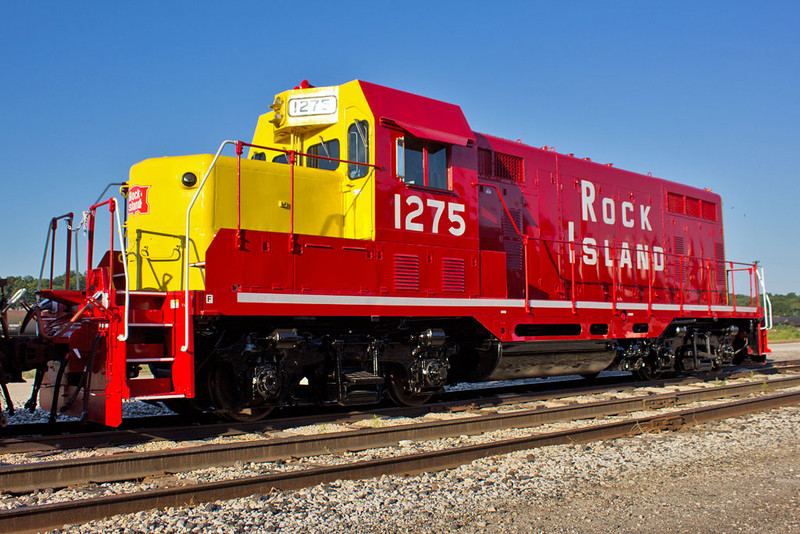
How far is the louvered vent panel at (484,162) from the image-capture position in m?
9.54

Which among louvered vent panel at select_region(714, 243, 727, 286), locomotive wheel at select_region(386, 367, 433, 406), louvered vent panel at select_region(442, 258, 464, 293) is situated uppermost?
louvered vent panel at select_region(714, 243, 727, 286)

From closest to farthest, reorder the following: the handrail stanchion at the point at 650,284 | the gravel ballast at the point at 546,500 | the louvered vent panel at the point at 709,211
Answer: the gravel ballast at the point at 546,500
the handrail stanchion at the point at 650,284
the louvered vent panel at the point at 709,211

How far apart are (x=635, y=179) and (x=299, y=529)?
10.5 meters

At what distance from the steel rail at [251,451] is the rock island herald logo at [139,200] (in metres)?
2.85

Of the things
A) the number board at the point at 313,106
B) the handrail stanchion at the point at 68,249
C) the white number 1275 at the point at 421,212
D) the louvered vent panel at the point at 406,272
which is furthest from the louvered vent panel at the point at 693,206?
the handrail stanchion at the point at 68,249

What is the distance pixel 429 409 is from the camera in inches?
326

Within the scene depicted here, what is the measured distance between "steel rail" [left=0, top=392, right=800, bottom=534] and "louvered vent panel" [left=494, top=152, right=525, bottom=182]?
420 cm

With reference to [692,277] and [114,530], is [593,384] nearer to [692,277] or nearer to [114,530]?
[692,277]

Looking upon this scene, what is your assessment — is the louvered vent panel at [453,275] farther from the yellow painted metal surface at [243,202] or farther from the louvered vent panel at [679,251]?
the louvered vent panel at [679,251]

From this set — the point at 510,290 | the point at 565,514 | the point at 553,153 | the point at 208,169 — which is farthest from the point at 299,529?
the point at 553,153

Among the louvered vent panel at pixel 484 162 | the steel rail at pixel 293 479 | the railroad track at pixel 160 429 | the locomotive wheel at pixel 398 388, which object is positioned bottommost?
the steel rail at pixel 293 479

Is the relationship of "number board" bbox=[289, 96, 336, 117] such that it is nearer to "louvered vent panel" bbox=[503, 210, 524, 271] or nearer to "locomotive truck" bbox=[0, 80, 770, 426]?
"locomotive truck" bbox=[0, 80, 770, 426]

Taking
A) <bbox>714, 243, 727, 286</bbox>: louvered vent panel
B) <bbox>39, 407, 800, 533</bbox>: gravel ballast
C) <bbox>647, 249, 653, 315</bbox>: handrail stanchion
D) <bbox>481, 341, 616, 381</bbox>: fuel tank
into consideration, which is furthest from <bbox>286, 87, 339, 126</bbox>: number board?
<bbox>714, 243, 727, 286</bbox>: louvered vent panel

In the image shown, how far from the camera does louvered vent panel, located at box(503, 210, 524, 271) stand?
386 inches
